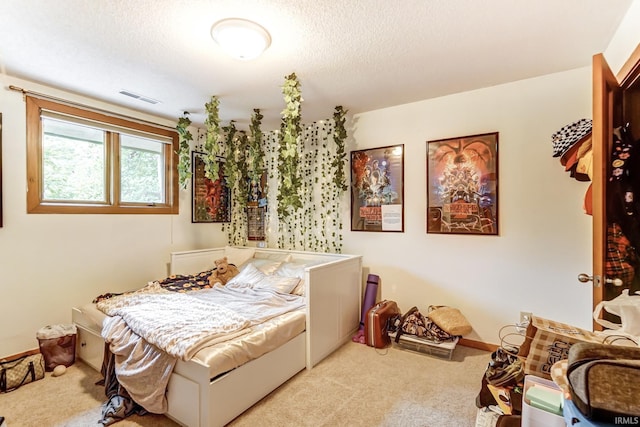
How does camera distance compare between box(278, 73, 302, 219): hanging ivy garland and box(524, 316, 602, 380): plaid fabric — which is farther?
box(278, 73, 302, 219): hanging ivy garland

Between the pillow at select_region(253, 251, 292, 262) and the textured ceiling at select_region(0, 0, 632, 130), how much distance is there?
5.81 feet

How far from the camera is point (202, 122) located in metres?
3.71

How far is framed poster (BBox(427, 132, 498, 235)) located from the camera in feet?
8.93

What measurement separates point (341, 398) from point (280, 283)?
1170 millimetres

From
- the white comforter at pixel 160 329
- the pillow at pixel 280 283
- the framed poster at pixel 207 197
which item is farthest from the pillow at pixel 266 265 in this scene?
the framed poster at pixel 207 197

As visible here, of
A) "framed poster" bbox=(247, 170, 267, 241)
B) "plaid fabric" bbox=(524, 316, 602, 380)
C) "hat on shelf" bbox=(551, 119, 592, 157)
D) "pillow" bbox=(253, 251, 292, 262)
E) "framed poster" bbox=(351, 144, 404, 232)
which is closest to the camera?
"plaid fabric" bbox=(524, 316, 602, 380)

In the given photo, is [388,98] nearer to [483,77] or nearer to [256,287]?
[483,77]

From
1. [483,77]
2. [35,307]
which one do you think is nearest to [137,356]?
[35,307]

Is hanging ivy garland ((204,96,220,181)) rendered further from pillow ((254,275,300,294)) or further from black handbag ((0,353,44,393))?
black handbag ((0,353,44,393))

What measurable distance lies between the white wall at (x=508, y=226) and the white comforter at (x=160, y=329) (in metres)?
1.36

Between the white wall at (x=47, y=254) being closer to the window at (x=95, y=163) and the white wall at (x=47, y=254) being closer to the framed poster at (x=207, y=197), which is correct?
the window at (x=95, y=163)

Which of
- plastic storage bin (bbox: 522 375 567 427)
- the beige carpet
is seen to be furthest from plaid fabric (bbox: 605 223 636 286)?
the beige carpet

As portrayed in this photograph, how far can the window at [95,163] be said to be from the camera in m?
2.65

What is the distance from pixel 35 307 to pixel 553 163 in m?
4.55
